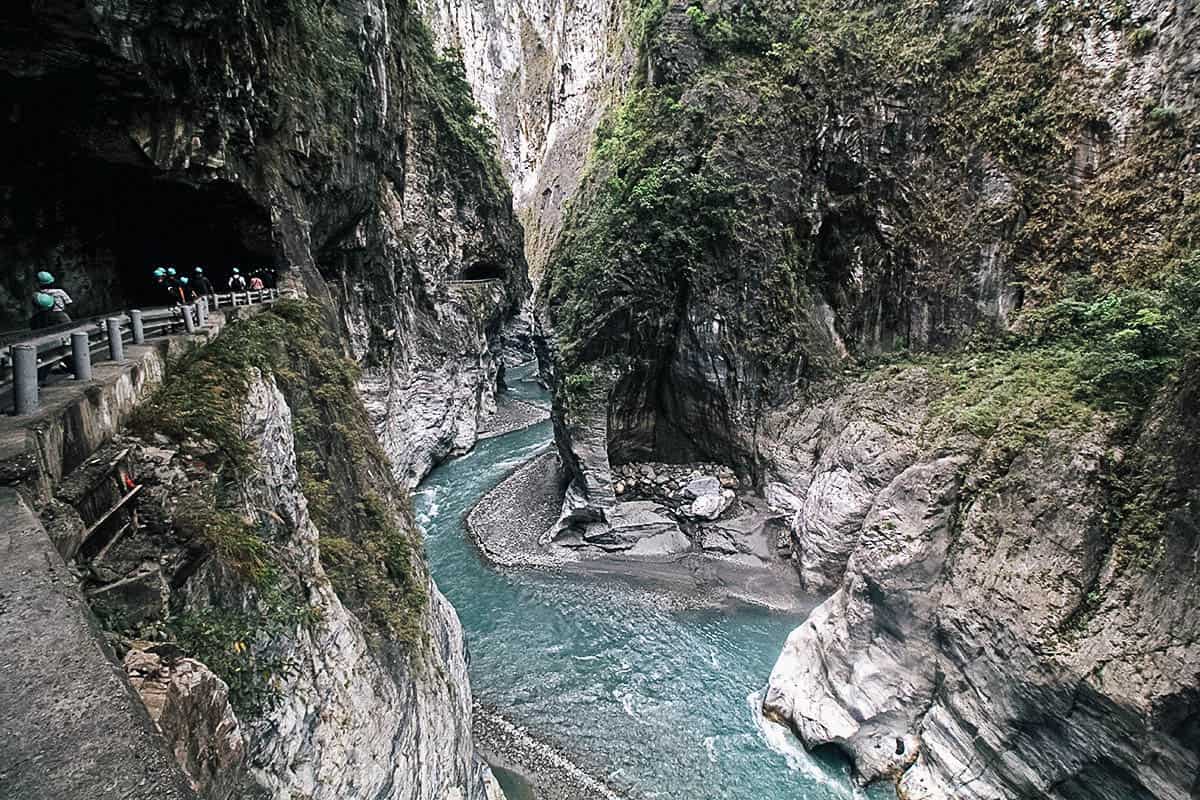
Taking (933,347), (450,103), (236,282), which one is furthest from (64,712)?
(450,103)

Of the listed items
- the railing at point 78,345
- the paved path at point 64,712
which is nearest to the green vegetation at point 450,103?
the railing at point 78,345

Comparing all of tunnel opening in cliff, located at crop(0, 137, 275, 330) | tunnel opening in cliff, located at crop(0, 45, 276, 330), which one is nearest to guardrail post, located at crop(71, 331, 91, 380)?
tunnel opening in cliff, located at crop(0, 45, 276, 330)

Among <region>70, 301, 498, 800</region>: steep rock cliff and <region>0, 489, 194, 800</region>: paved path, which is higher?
<region>0, 489, 194, 800</region>: paved path

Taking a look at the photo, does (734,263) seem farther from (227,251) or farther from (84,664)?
(84,664)

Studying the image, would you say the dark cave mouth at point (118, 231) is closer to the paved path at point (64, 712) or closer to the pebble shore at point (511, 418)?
the paved path at point (64, 712)

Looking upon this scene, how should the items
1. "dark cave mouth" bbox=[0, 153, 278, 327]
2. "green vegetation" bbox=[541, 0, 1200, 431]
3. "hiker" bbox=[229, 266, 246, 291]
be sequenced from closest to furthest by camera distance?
"dark cave mouth" bbox=[0, 153, 278, 327], "hiker" bbox=[229, 266, 246, 291], "green vegetation" bbox=[541, 0, 1200, 431]

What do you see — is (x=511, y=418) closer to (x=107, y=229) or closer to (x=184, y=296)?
(x=107, y=229)

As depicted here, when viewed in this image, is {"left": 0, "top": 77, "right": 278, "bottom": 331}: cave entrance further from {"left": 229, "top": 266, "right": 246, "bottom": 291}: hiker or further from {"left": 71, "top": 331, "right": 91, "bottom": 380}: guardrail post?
{"left": 71, "top": 331, "right": 91, "bottom": 380}: guardrail post
